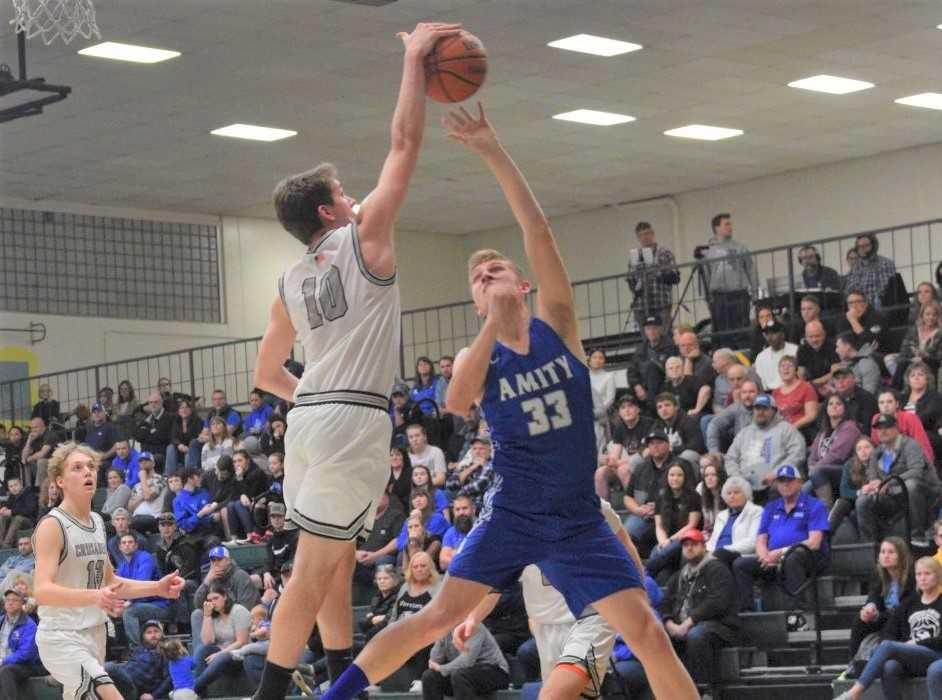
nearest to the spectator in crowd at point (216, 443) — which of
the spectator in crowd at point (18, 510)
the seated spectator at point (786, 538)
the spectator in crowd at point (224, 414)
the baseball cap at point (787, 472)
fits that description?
the spectator in crowd at point (224, 414)

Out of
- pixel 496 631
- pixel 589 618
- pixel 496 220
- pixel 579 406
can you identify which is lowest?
pixel 496 631

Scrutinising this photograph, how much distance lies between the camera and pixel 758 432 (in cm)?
1619

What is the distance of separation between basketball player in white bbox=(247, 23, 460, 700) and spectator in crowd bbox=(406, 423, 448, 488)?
12289mm

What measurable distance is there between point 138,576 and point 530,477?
1287cm

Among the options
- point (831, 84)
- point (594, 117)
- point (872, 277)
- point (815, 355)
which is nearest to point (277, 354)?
point (815, 355)

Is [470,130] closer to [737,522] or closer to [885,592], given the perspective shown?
[885,592]

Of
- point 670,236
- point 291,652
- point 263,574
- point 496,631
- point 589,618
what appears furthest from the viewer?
point 670,236

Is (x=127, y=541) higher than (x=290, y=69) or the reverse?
the reverse

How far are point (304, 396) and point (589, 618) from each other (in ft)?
9.94

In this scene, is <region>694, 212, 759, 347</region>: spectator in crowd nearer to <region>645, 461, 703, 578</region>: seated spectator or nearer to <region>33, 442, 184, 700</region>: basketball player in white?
<region>645, 461, 703, 578</region>: seated spectator

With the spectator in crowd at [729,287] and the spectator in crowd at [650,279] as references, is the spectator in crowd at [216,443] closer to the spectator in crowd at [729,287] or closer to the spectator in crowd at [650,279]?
the spectator in crowd at [650,279]

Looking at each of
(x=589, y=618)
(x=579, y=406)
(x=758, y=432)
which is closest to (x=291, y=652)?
(x=579, y=406)

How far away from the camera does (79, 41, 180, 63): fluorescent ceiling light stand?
1978 centimetres

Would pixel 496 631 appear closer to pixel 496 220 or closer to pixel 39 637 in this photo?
pixel 39 637
